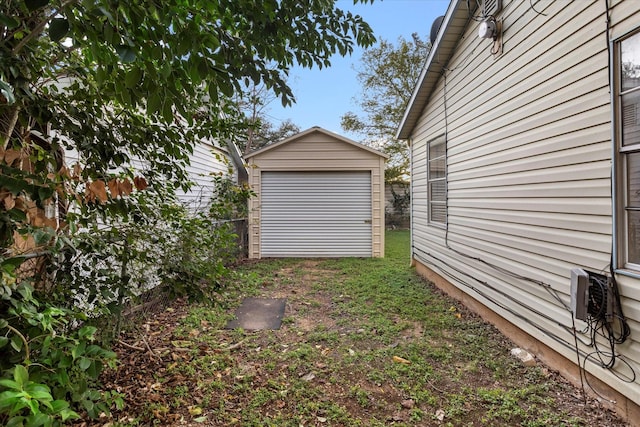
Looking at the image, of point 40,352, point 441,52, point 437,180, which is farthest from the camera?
point 437,180

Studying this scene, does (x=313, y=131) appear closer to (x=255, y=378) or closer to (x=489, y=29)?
(x=489, y=29)

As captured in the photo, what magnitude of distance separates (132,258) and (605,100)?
3.65 metres

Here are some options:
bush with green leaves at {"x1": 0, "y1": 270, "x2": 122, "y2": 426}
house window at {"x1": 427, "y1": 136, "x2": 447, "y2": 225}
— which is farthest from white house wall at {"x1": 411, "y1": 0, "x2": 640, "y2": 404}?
bush with green leaves at {"x1": 0, "y1": 270, "x2": 122, "y2": 426}

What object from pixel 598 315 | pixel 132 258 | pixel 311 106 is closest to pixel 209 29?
pixel 132 258

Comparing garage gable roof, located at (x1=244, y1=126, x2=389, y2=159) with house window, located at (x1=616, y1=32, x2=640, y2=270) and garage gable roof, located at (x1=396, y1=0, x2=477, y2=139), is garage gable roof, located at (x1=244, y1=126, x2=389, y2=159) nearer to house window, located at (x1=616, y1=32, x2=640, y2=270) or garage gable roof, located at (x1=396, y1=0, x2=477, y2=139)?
garage gable roof, located at (x1=396, y1=0, x2=477, y2=139)

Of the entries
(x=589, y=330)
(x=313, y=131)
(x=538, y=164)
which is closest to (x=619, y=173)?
(x=538, y=164)

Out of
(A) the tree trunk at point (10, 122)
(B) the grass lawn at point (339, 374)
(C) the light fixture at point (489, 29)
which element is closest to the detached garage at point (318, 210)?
(B) the grass lawn at point (339, 374)

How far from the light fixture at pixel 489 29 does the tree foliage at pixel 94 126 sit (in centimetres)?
202

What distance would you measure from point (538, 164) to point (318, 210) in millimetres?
6168

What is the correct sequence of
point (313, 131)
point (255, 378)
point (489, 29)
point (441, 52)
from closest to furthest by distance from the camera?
point (255, 378)
point (489, 29)
point (441, 52)
point (313, 131)

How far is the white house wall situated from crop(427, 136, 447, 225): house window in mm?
564

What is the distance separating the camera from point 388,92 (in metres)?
17.5

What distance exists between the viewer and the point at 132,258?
2.39 meters

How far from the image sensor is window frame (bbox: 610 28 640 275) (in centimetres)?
226
